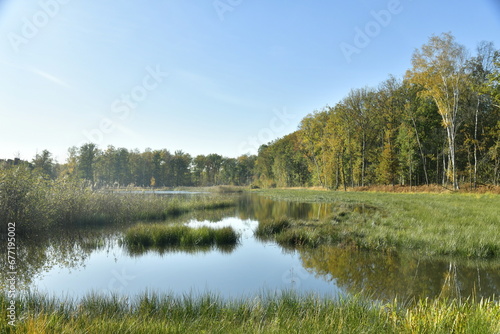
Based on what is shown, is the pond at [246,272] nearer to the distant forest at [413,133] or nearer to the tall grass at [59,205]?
the tall grass at [59,205]

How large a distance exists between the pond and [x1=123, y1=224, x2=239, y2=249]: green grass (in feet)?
2.28

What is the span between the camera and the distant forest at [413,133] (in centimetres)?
2922

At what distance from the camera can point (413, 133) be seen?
37.5 m

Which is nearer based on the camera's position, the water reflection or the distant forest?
the water reflection

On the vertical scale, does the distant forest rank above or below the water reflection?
above

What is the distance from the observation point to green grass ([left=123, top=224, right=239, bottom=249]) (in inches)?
483

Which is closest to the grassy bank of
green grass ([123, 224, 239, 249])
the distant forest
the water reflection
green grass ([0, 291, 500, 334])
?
the water reflection

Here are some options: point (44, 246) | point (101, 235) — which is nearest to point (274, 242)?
point (101, 235)

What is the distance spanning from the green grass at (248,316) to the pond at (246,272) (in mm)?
1134

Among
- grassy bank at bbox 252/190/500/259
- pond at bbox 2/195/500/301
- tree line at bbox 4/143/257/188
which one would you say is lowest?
pond at bbox 2/195/500/301

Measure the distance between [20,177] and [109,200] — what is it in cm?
661

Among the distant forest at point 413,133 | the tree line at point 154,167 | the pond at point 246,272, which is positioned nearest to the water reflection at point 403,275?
the pond at point 246,272

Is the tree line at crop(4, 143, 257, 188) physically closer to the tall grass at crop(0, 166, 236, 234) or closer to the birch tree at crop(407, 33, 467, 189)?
the tall grass at crop(0, 166, 236, 234)

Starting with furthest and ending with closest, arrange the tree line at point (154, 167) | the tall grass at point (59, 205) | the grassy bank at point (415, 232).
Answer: the tree line at point (154, 167)
the tall grass at point (59, 205)
the grassy bank at point (415, 232)
